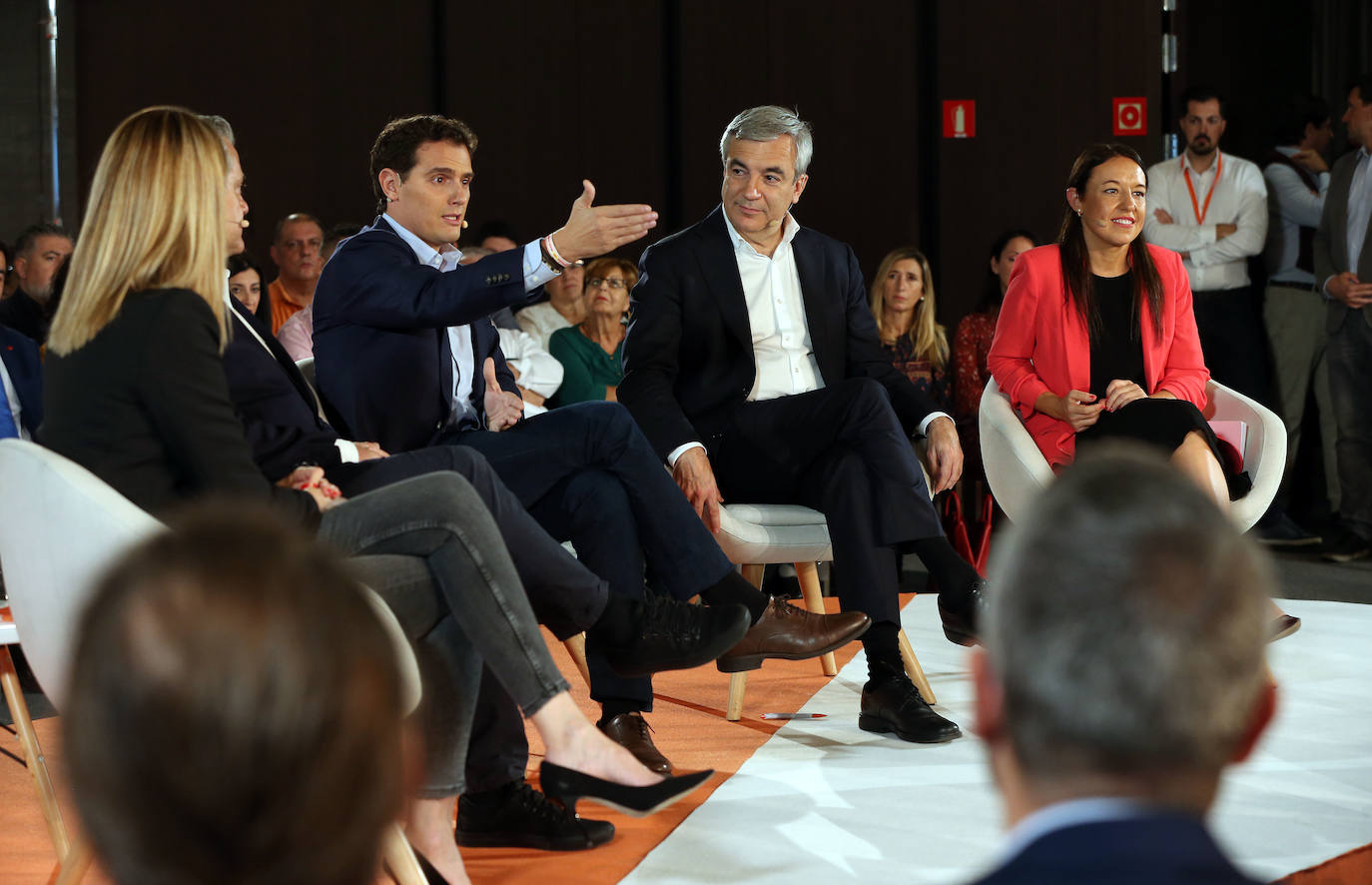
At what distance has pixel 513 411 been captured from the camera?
2.79m

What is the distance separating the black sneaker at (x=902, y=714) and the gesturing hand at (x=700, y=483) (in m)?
0.48

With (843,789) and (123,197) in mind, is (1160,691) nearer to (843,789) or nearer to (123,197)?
(123,197)

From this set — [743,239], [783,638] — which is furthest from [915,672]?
[743,239]

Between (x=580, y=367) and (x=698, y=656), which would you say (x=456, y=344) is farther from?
(x=580, y=367)

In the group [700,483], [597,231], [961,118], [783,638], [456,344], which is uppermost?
[961,118]

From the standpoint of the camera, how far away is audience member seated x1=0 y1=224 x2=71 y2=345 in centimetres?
448

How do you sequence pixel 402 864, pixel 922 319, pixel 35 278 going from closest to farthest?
pixel 402 864 → pixel 35 278 → pixel 922 319

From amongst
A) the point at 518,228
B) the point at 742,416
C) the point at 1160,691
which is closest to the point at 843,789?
the point at 742,416

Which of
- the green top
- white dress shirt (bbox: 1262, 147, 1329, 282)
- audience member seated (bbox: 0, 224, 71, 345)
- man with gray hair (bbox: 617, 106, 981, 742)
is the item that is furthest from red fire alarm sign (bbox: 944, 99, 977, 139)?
audience member seated (bbox: 0, 224, 71, 345)

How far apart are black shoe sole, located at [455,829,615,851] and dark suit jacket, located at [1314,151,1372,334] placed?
4257 millimetres

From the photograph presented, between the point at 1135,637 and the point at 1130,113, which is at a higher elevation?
the point at 1130,113

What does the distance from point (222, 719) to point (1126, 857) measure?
0.43 meters

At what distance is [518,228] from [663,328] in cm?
381

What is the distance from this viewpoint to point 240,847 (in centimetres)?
65
